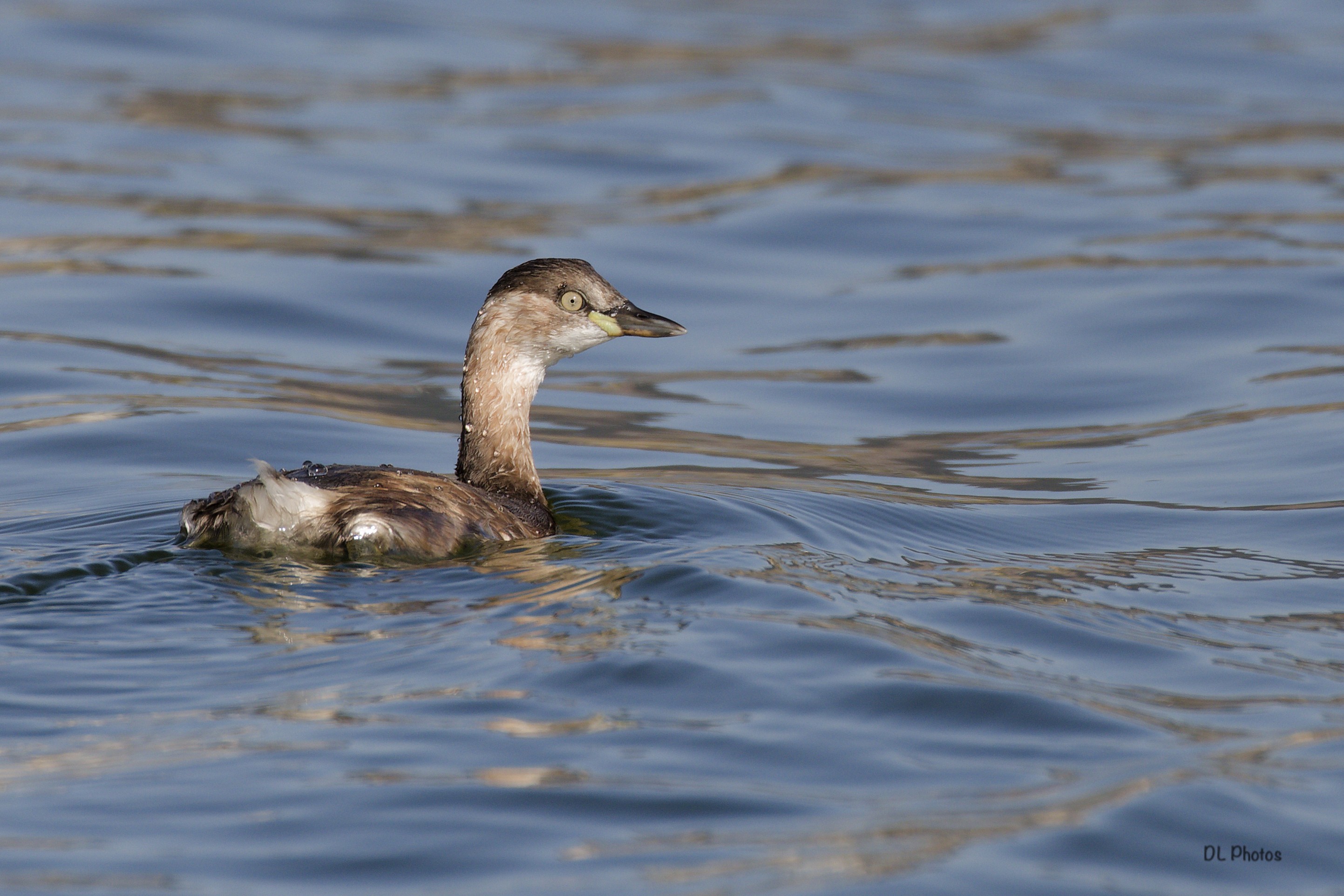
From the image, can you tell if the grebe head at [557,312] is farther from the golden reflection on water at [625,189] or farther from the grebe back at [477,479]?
the golden reflection on water at [625,189]

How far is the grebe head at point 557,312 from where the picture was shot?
805 centimetres

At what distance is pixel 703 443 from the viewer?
402 inches

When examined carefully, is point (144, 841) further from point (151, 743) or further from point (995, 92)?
point (995, 92)


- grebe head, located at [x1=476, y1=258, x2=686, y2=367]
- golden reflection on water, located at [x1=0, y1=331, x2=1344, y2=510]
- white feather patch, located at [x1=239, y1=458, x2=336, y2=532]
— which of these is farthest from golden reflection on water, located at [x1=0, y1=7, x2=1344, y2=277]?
white feather patch, located at [x1=239, y1=458, x2=336, y2=532]

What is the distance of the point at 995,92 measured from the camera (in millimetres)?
19547

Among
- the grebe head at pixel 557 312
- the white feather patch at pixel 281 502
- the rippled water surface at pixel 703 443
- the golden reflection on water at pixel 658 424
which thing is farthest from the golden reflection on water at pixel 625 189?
the white feather patch at pixel 281 502

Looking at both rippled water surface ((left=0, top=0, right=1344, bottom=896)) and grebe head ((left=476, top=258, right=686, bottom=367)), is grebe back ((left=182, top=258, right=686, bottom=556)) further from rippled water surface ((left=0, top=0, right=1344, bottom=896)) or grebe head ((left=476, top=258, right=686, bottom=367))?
rippled water surface ((left=0, top=0, right=1344, bottom=896))

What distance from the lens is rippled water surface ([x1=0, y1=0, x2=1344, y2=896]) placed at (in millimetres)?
4816

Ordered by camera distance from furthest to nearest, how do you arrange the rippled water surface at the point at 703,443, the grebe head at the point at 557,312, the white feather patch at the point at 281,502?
the grebe head at the point at 557,312
the white feather patch at the point at 281,502
the rippled water surface at the point at 703,443

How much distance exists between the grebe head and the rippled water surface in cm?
71

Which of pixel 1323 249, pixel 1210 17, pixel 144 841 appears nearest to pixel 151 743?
pixel 144 841

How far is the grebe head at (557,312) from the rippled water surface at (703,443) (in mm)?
710

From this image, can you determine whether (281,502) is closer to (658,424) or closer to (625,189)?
(658,424)

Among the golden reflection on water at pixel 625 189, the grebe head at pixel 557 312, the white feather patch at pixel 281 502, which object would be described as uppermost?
the golden reflection on water at pixel 625 189
